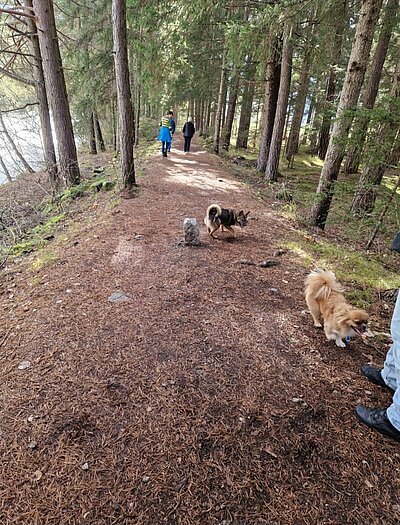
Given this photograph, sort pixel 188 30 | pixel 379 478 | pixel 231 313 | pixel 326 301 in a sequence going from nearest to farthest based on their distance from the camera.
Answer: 1. pixel 379 478
2. pixel 326 301
3. pixel 231 313
4. pixel 188 30

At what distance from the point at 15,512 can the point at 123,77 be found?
8243mm

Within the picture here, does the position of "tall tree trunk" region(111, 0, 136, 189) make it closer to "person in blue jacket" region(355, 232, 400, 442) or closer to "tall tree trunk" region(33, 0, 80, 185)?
"tall tree trunk" region(33, 0, 80, 185)

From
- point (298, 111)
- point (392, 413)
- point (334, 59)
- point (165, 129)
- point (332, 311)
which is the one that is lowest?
point (392, 413)

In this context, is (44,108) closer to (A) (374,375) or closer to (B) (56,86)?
(B) (56,86)

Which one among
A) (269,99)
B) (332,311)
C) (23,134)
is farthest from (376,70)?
(23,134)

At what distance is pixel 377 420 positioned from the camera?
89.9 inches

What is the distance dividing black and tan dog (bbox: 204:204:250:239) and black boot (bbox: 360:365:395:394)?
3.39 metres

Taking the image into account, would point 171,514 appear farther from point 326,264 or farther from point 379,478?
point 326,264

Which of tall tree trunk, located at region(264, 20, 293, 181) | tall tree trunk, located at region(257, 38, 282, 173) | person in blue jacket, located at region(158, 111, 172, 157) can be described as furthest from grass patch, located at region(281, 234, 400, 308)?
person in blue jacket, located at region(158, 111, 172, 157)

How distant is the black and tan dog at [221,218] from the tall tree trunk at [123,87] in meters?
3.79

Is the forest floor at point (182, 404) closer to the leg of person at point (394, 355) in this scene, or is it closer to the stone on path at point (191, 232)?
the leg of person at point (394, 355)

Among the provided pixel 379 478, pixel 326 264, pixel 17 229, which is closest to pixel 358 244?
pixel 326 264

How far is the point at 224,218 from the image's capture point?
215 inches

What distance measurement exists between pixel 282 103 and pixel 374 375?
33.6 ft
